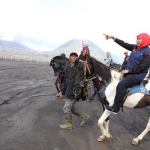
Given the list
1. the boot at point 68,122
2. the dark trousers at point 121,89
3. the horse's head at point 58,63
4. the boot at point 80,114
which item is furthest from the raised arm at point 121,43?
the horse's head at point 58,63

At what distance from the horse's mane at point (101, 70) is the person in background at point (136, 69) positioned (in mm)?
429

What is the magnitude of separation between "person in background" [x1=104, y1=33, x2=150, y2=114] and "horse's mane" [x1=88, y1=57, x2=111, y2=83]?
429mm

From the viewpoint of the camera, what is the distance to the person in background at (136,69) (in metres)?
5.54

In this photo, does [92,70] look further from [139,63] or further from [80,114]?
[80,114]

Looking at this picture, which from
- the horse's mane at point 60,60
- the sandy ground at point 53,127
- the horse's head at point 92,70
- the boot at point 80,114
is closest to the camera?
the sandy ground at point 53,127

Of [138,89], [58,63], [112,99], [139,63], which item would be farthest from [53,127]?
[58,63]

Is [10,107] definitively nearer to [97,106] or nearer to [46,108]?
[46,108]

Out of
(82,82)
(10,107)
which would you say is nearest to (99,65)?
(82,82)

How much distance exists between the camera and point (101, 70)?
5.99 meters

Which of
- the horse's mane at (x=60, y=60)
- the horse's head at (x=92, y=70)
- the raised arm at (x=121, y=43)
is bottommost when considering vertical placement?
the horse's mane at (x=60, y=60)

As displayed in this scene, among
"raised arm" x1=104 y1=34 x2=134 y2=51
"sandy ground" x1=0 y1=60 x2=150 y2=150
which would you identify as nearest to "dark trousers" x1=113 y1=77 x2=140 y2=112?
"raised arm" x1=104 y1=34 x2=134 y2=51

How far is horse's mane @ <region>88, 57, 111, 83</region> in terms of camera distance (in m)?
5.92

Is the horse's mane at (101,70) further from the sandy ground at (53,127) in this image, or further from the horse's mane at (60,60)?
the horse's mane at (60,60)

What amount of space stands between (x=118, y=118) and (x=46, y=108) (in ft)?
9.61
